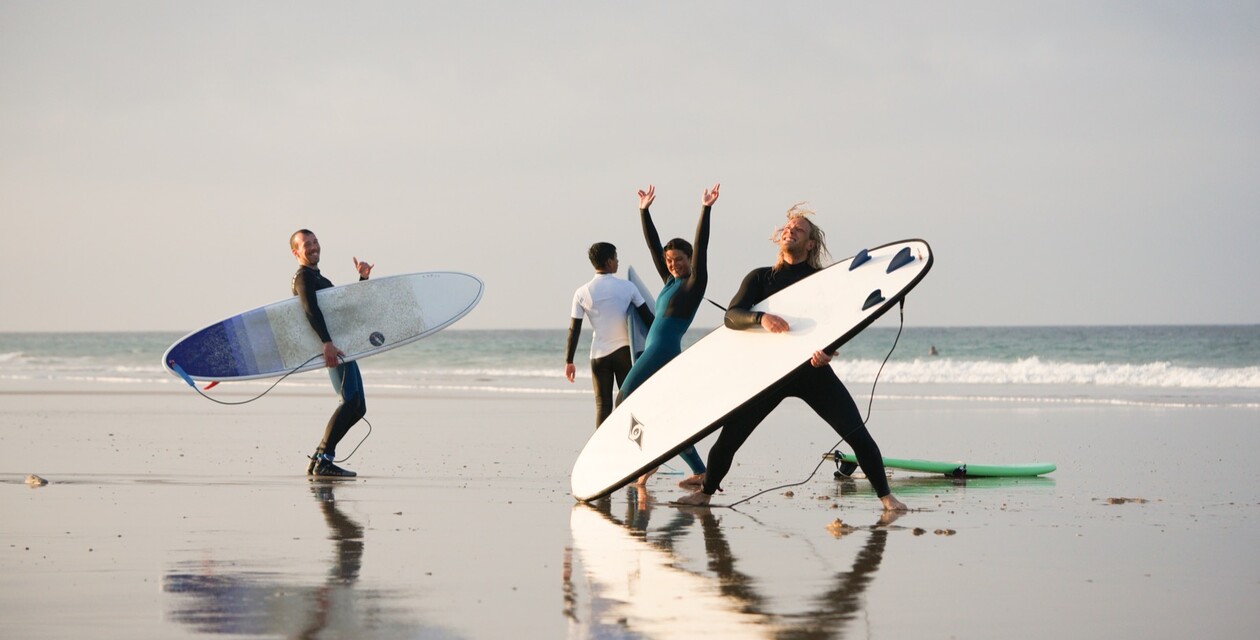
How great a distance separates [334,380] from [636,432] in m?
2.60

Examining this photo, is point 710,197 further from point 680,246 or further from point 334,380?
point 334,380

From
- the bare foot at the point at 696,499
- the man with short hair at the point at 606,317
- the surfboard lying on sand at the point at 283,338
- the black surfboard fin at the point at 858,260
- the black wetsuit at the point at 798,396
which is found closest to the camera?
the black wetsuit at the point at 798,396

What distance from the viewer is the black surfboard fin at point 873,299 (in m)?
6.21

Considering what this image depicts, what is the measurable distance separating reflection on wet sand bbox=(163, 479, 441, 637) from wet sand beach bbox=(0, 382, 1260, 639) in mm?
15

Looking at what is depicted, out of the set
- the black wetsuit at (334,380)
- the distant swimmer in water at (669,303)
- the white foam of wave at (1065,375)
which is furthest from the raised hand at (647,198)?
the white foam of wave at (1065,375)

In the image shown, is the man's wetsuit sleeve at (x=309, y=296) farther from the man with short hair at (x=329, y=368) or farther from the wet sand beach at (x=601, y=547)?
the wet sand beach at (x=601, y=547)

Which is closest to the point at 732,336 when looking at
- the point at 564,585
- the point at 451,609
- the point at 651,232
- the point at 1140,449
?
the point at 651,232

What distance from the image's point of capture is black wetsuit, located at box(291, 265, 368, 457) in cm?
825

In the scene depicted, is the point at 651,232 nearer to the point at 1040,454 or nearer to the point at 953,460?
the point at 953,460

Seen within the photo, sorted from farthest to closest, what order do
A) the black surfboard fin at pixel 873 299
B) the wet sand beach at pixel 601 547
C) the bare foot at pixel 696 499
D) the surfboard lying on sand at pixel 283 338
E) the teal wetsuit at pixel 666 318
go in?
the surfboard lying on sand at pixel 283 338 → the teal wetsuit at pixel 666 318 → the bare foot at pixel 696 499 → the black surfboard fin at pixel 873 299 → the wet sand beach at pixel 601 547

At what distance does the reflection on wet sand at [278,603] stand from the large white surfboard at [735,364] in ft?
6.53

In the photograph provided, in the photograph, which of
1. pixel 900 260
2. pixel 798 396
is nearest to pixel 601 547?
pixel 798 396

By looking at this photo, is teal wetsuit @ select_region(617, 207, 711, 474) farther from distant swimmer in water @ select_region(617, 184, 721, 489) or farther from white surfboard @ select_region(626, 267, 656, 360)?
white surfboard @ select_region(626, 267, 656, 360)

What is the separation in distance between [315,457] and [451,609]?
4.39 metres
